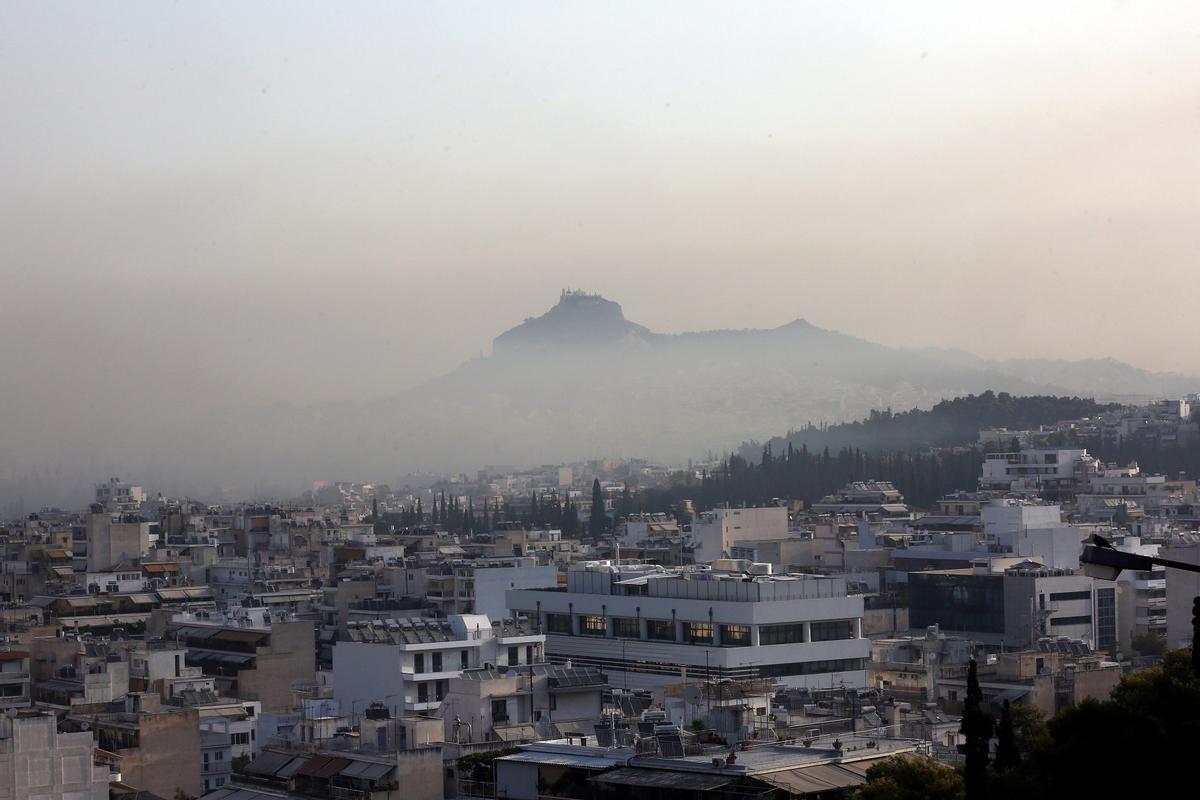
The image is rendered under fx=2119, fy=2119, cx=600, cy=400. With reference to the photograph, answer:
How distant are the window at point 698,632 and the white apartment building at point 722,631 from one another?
2cm

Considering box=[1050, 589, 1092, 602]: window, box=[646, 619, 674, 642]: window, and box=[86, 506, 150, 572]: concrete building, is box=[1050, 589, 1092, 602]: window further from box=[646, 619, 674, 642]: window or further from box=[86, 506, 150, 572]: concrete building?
box=[86, 506, 150, 572]: concrete building

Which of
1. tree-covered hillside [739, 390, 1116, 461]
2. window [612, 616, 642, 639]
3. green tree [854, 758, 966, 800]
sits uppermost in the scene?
tree-covered hillside [739, 390, 1116, 461]

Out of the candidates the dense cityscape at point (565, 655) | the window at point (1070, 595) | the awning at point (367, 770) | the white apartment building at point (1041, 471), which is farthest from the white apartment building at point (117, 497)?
the awning at point (367, 770)

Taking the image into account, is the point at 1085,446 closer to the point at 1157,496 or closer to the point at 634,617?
the point at 1157,496

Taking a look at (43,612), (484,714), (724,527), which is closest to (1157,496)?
(724,527)

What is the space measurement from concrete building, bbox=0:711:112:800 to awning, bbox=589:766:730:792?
10.4 metres

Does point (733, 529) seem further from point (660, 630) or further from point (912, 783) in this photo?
point (912, 783)

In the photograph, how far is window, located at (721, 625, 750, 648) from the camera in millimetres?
45375

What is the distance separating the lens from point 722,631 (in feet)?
151

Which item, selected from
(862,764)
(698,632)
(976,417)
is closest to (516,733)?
(862,764)

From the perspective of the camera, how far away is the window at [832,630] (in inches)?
1827

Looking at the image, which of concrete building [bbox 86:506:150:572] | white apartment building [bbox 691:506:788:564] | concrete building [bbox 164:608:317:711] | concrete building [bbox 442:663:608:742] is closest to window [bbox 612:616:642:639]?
concrete building [bbox 442:663:608:742]

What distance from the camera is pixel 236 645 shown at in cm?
5359

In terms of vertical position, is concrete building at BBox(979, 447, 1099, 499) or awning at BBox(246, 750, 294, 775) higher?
concrete building at BBox(979, 447, 1099, 499)
